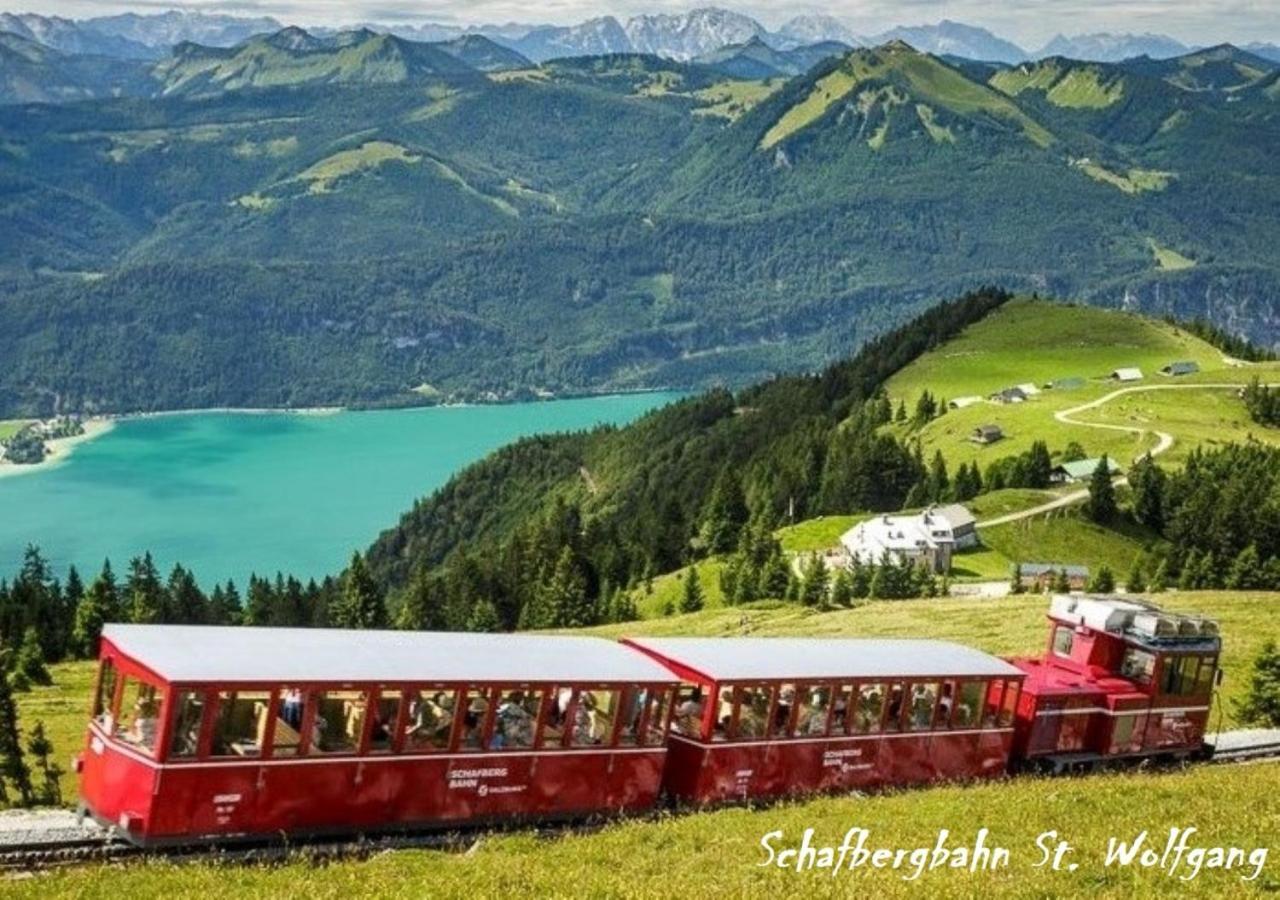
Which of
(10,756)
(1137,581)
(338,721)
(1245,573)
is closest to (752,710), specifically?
(338,721)

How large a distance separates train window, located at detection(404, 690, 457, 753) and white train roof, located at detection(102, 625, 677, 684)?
398mm

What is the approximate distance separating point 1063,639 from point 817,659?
404 inches

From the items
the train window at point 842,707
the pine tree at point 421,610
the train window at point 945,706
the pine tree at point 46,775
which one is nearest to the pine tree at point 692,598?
Answer: the pine tree at point 421,610

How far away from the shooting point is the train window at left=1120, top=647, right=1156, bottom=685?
3794cm

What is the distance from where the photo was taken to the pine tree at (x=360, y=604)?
4569 inches

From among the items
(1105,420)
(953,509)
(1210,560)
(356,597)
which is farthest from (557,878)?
(1105,420)

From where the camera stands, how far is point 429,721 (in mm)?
26766

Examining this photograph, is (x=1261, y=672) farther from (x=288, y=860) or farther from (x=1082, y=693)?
(x=288, y=860)

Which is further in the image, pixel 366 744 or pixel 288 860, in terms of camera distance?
pixel 366 744

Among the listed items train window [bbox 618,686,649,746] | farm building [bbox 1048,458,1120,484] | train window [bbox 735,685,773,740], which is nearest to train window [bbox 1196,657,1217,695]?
train window [bbox 735,685,773,740]

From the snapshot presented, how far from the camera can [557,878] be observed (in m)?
21.5

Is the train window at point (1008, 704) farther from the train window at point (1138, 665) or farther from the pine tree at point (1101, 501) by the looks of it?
the pine tree at point (1101, 501)

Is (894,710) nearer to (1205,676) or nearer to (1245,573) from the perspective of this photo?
(1205,676)

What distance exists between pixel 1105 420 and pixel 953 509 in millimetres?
49937
